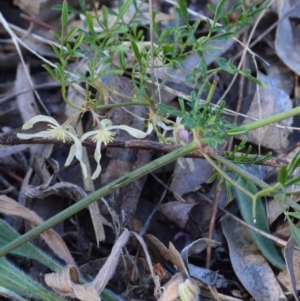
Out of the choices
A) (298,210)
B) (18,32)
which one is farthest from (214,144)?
(18,32)

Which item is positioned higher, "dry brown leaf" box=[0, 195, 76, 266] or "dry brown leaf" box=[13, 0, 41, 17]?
"dry brown leaf" box=[13, 0, 41, 17]

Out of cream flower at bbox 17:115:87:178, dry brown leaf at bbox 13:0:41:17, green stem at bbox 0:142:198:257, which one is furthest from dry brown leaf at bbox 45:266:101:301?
dry brown leaf at bbox 13:0:41:17

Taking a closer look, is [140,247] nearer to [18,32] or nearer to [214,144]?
[214,144]

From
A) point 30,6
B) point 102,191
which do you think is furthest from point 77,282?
point 30,6

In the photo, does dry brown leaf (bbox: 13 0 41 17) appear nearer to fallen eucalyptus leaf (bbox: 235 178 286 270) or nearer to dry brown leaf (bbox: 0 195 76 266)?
dry brown leaf (bbox: 0 195 76 266)

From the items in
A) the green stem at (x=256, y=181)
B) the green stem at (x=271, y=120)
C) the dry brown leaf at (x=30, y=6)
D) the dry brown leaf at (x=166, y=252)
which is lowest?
the dry brown leaf at (x=166, y=252)

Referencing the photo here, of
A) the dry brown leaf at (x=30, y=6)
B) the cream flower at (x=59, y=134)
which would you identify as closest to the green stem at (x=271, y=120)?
the cream flower at (x=59, y=134)

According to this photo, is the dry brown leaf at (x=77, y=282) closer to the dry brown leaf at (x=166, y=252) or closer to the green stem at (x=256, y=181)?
the dry brown leaf at (x=166, y=252)
